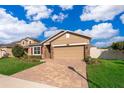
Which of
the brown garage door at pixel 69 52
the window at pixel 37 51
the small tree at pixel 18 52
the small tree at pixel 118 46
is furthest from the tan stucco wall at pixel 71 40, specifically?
the small tree at pixel 118 46

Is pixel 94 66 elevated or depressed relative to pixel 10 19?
depressed

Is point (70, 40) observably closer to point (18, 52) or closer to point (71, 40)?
point (71, 40)

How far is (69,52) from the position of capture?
28797mm

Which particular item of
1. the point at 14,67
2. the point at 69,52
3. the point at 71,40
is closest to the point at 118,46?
the point at 71,40

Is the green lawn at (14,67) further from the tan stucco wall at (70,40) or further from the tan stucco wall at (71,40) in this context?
the tan stucco wall at (71,40)

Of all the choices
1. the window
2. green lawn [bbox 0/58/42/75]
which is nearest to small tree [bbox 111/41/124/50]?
the window

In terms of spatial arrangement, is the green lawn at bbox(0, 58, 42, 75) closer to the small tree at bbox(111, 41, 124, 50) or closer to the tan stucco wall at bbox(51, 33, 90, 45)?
the tan stucco wall at bbox(51, 33, 90, 45)

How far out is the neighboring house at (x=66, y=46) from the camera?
2755 centimetres

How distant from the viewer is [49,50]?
32.1 m

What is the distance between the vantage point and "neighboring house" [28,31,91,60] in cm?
2755
